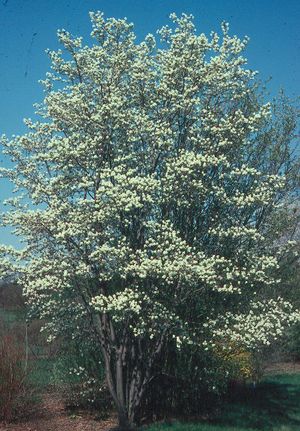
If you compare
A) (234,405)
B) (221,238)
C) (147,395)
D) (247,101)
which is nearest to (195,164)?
(221,238)

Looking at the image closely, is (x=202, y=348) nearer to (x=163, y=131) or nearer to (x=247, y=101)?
(x=163, y=131)

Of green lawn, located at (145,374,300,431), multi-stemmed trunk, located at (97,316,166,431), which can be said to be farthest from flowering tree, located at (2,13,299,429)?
green lawn, located at (145,374,300,431)

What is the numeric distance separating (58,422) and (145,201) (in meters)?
5.75

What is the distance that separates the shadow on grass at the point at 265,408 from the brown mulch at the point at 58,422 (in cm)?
276

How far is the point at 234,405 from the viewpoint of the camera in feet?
48.3

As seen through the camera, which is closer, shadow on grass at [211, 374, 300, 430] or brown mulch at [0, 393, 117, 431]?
brown mulch at [0, 393, 117, 431]

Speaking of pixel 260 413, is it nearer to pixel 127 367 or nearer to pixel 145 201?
pixel 127 367

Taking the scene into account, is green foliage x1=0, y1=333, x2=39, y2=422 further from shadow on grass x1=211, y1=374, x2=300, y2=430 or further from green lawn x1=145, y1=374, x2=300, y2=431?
shadow on grass x1=211, y1=374, x2=300, y2=430

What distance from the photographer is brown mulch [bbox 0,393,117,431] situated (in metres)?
11.9

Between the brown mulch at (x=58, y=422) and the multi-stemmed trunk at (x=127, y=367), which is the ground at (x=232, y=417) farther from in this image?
the multi-stemmed trunk at (x=127, y=367)

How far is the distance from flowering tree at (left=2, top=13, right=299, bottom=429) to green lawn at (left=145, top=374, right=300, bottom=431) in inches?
70.1

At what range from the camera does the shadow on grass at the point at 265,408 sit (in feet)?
42.4

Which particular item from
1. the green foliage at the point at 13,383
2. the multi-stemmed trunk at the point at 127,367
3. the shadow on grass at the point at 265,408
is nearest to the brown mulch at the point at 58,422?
the green foliage at the point at 13,383

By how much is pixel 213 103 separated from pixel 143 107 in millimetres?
1762
